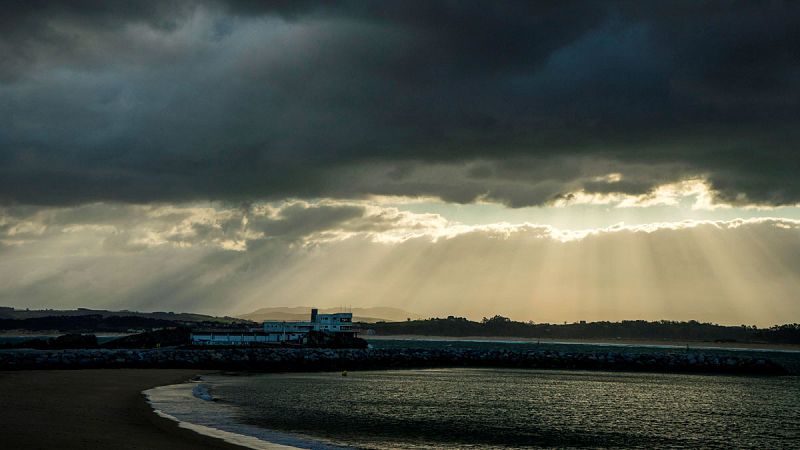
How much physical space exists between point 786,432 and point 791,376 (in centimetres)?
6994

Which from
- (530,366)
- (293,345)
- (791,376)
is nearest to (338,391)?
(530,366)

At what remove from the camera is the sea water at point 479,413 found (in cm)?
3291

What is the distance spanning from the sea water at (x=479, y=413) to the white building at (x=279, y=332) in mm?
76171

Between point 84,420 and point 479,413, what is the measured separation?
2188 cm

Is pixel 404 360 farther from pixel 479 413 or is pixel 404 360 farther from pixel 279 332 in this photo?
pixel 479 413

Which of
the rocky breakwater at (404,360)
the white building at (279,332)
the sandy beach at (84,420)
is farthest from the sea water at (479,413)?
the white building at (279,332)

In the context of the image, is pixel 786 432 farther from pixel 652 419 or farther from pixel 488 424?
pixel 488 424

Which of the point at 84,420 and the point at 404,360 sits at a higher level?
the point at 84,420

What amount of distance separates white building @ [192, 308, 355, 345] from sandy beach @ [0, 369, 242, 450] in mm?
90126

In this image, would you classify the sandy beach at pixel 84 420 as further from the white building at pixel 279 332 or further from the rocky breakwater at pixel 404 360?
the white building at pixel 279 332

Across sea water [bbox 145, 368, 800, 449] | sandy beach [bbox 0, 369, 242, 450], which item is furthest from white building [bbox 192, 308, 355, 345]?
sandy beach [bbox 0, 369, 242, 450]

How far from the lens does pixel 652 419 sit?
43.5 m

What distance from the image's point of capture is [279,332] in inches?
6181

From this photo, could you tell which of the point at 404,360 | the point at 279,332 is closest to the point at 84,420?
→ the point at 404,360
